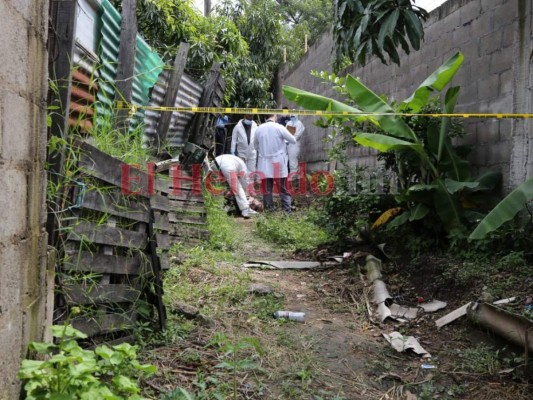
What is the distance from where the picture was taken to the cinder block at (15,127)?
5.83 ft

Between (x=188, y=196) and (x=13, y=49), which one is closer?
(x=13, y=49)

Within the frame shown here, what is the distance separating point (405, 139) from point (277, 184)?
4.29 meters

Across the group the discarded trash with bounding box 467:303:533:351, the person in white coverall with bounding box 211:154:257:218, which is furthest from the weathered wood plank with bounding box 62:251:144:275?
the person in white coverall with bounding box 211:154:257:218

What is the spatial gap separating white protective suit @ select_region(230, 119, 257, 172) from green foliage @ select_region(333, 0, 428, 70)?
19.8 feet

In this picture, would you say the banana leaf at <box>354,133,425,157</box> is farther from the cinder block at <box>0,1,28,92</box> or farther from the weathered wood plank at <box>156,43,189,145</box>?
the cinder block at <box>0,1,28,92</box>

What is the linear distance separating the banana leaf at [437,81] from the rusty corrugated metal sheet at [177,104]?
9.34 ft

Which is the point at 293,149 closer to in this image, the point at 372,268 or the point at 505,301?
the point at 372,268

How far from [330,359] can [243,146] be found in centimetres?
815

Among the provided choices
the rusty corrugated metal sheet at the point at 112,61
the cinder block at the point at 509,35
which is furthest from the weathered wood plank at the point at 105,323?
the cinder block at the point at 509,35

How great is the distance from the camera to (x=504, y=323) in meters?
3.29

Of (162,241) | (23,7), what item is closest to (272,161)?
(162,241)

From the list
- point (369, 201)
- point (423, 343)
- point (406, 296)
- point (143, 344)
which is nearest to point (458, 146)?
point (369, 201)

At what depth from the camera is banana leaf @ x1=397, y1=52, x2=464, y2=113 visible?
500cm

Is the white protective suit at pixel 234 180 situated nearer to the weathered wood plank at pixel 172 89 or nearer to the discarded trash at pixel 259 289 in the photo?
the weathered wood plank at pixel 172 89
